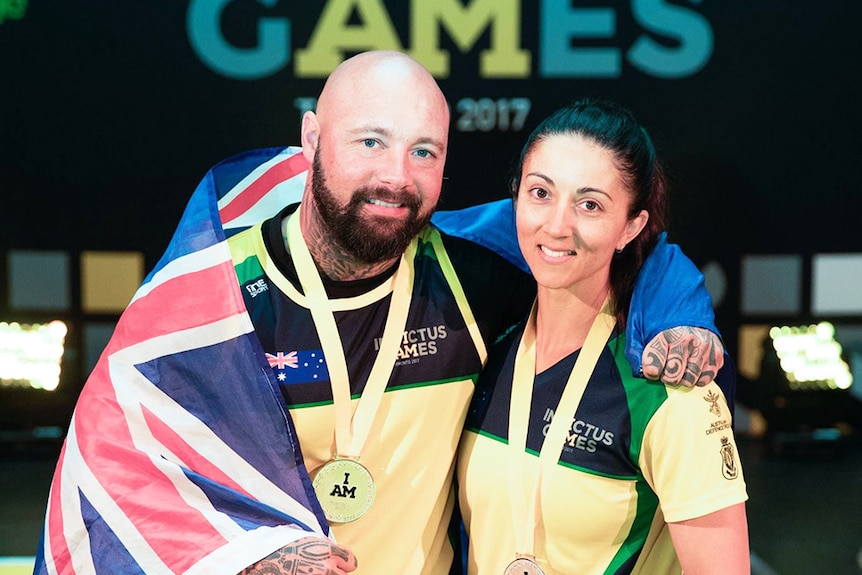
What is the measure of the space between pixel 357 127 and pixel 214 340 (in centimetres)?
50

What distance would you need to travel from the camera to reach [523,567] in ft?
6.41

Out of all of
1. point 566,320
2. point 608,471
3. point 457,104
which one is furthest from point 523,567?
point 457,104

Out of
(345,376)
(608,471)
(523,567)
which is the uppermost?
(345,376)

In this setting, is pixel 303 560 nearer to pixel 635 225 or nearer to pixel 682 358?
pixel 682 358

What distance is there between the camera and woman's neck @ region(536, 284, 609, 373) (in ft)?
6.69

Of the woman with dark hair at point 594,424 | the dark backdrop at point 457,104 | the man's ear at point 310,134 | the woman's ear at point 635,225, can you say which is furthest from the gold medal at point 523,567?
the dark backdrop at point 457,104

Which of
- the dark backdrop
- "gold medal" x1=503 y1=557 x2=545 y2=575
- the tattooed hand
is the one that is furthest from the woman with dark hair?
the dark backdrop

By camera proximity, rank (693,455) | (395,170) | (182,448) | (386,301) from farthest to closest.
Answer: (386,301) < (395,170) < (182,448) < (693,455)

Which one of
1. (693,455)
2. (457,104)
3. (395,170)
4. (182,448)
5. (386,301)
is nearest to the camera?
(693,455)

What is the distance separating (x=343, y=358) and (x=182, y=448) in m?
0.36

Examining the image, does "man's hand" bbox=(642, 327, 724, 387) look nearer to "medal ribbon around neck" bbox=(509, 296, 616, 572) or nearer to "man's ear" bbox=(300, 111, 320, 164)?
"medal ribbon around neck" bbox=(509, 296, 616, 572)

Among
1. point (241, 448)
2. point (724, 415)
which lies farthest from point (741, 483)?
point (241, 448)

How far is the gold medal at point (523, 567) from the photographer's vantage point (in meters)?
1.94

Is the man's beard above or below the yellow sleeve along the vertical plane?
above
